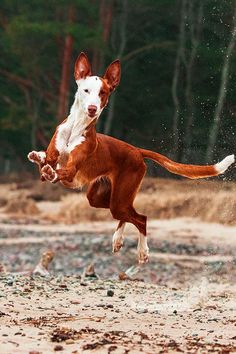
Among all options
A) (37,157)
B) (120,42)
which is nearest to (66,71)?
(120,42)

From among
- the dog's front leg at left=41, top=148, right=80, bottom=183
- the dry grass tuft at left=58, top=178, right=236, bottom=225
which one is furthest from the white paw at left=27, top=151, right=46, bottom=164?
the dry grass tuft at left=58, top=178, right=236, bottom=225

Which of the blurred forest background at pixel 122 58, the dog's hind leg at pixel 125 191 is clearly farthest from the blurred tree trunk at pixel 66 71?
the dog's hind leg at pixel 125 191

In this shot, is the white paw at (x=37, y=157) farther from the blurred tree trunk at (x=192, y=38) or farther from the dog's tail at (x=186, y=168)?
the blurred tree trunk at (x=192, y=38)

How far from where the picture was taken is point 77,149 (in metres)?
9.41

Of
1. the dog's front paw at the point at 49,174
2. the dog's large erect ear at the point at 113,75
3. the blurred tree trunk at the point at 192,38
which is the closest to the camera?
the dog's front paw at the point at 49,174

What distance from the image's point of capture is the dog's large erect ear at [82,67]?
9.48 meters

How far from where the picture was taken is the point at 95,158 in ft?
31.6

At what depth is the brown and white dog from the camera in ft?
30.7

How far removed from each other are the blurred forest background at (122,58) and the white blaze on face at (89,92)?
36449mm

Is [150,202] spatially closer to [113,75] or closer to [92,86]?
[113,75]

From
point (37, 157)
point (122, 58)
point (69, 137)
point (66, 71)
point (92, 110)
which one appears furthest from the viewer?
point (122, 58)

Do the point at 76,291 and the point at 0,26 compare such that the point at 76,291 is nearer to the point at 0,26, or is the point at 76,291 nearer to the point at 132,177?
the point at 132,177

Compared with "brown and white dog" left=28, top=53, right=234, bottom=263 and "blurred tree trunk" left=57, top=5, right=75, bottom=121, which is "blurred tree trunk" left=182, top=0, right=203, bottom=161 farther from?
"brown and white dog" left=28, top=53, right=234, bottom=263

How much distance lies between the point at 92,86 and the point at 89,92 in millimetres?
64
